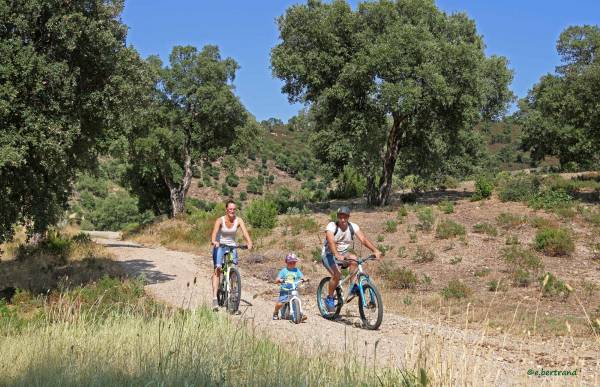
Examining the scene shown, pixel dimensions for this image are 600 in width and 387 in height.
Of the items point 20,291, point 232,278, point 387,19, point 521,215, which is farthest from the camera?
point 387,19

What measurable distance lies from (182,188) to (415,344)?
28830 mm

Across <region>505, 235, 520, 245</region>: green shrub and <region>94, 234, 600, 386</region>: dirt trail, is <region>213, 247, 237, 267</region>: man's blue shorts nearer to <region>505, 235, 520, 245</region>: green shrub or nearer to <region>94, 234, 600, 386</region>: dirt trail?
<region>94, 234, 600, 386</region>: dirt trail

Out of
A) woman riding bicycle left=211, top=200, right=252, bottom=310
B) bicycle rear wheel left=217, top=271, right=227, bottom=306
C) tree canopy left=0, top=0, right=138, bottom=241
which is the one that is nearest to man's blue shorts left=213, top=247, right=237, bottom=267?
woman riding bicycle left=211, top=200, right=252, bottom=310

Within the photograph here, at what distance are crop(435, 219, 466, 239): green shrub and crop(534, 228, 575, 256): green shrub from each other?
9.01 feet

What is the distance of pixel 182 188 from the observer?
3247cm

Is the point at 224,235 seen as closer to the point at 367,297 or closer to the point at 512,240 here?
the point at 367,297

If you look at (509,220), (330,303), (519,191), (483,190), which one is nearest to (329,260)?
(330,303)

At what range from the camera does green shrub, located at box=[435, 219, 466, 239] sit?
19438mm

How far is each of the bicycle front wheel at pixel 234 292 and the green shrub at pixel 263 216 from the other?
13878 millimetres

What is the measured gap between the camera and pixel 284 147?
102000 millimetres

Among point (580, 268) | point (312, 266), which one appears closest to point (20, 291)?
point (312, 266)

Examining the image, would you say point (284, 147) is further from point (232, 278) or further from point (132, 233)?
point (232, 278)

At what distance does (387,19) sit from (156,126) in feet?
45.5

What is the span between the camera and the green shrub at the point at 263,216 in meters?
25.0
